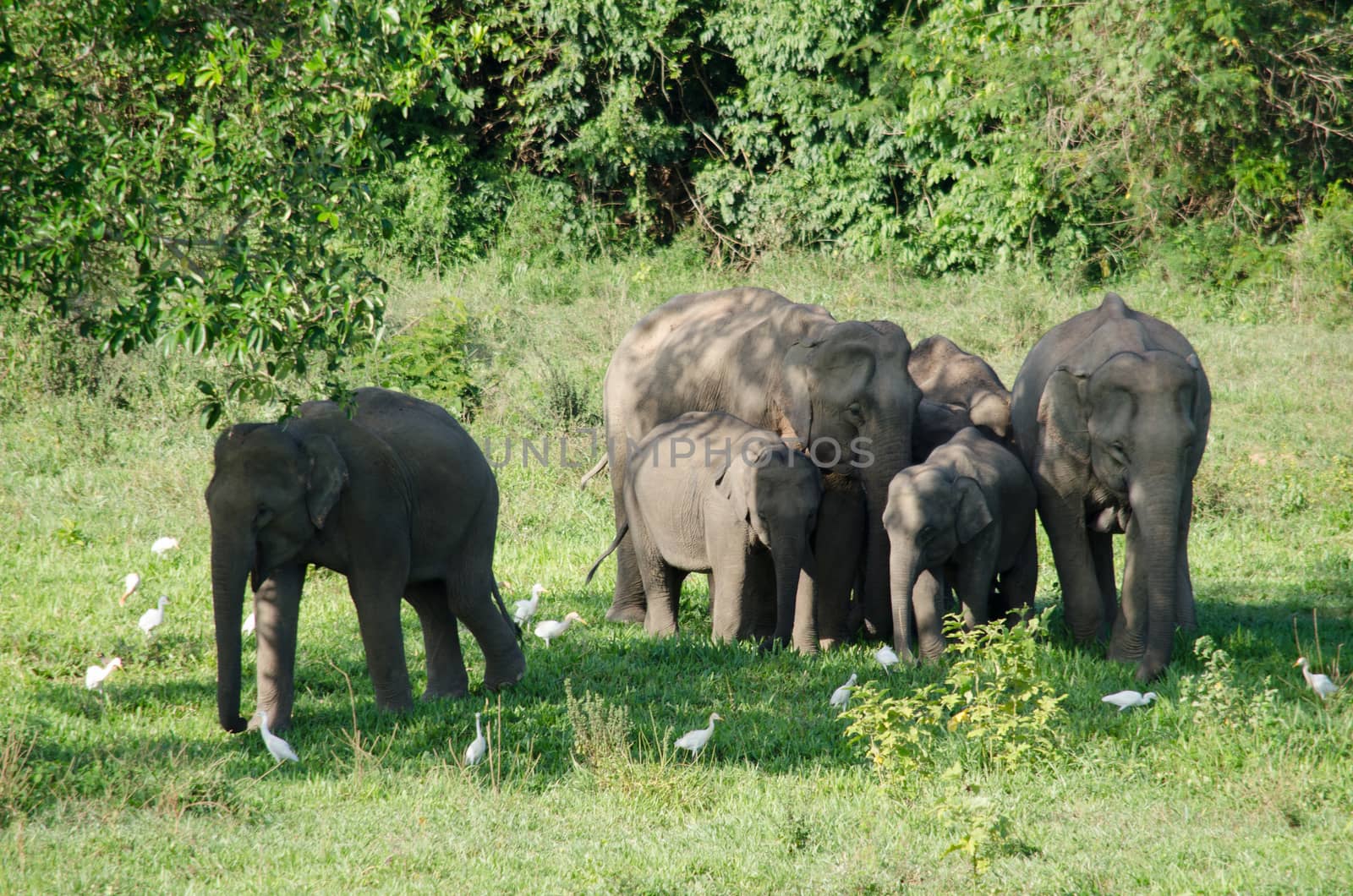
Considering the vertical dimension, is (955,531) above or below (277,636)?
above

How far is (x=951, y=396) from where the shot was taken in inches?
419

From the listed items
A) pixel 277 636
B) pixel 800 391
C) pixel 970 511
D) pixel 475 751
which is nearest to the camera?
pixel 475 751

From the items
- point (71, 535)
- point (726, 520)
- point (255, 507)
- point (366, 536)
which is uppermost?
point (255, 507)

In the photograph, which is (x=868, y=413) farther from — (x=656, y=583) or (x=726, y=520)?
(x=656, y=583)

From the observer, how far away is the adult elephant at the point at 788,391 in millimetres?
9281

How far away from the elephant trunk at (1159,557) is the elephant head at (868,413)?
1678 millimetres

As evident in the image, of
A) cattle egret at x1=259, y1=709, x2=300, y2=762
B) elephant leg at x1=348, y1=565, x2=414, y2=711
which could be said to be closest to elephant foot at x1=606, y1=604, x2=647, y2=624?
elephant leg at x1=348, y1=565, x2=414, y2=711

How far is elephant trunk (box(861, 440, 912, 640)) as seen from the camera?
30.2ft

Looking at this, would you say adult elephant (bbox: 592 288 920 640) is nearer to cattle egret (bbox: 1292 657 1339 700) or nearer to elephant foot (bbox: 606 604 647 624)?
elephant foot (bbox: 606 604 647 624)

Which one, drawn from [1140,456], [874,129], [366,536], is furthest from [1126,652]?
[874,129]

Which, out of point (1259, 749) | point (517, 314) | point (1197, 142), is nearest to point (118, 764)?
point (1259, 749)

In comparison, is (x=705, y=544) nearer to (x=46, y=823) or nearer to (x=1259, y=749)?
(x=1259, y=749)

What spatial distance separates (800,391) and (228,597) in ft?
13.3

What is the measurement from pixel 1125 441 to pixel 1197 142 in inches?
543
